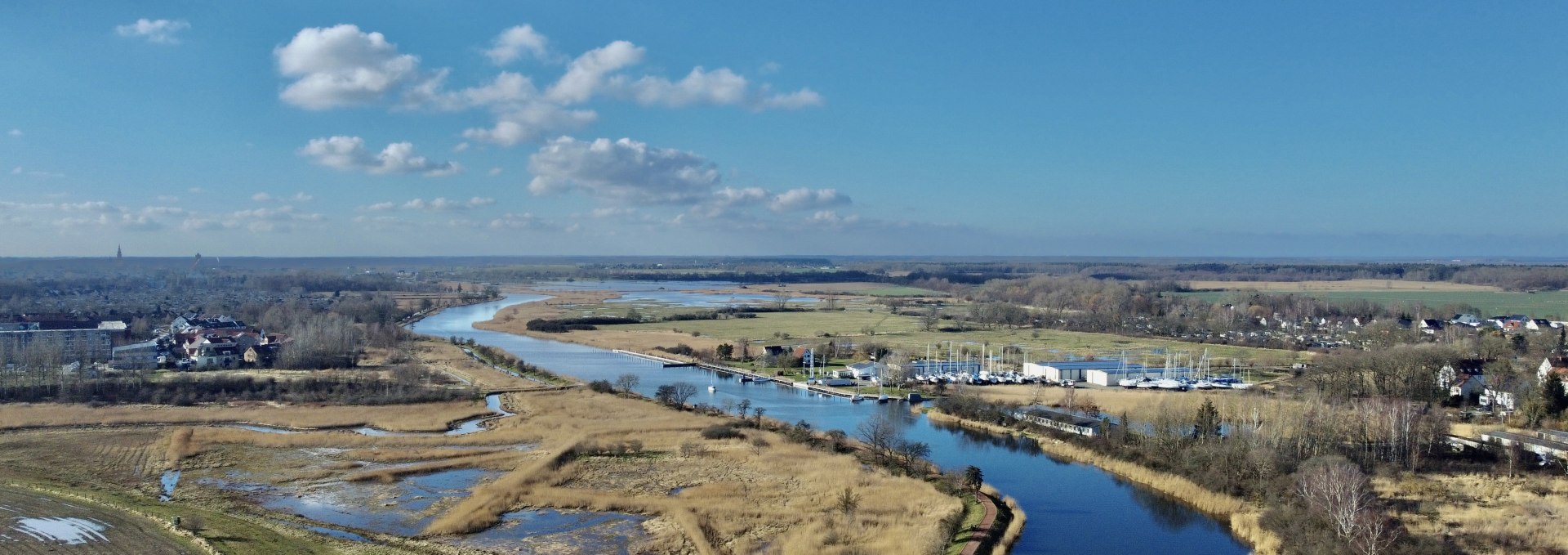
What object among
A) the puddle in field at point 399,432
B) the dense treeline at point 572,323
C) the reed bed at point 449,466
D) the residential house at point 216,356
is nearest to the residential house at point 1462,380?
the reed bed at point 449,466

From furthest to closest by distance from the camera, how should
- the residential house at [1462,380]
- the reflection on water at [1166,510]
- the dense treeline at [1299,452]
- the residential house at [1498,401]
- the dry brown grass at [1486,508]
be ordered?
the residential house at [1462,380] < the residential house at [1498,401] < the reflection on water at [1166,510] < the dense treeline at [1299,452] < the dry brown grass at [1486,508]

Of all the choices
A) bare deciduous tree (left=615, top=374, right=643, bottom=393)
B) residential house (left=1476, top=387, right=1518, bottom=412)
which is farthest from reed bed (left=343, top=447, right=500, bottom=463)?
residential house (left=1476, top=387, right=1518, bottom=412)

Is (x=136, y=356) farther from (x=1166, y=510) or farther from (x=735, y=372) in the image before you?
(x=1166, y=510)

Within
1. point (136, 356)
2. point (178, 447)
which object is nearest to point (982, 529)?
point (178, 447)

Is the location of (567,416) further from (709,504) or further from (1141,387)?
(1141,387)

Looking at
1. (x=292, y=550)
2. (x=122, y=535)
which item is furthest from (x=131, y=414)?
(x=292, y=550)

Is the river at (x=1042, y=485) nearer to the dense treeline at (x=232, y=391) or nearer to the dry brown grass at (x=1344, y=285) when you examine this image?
the dense treeline at (x=232, y=391)
